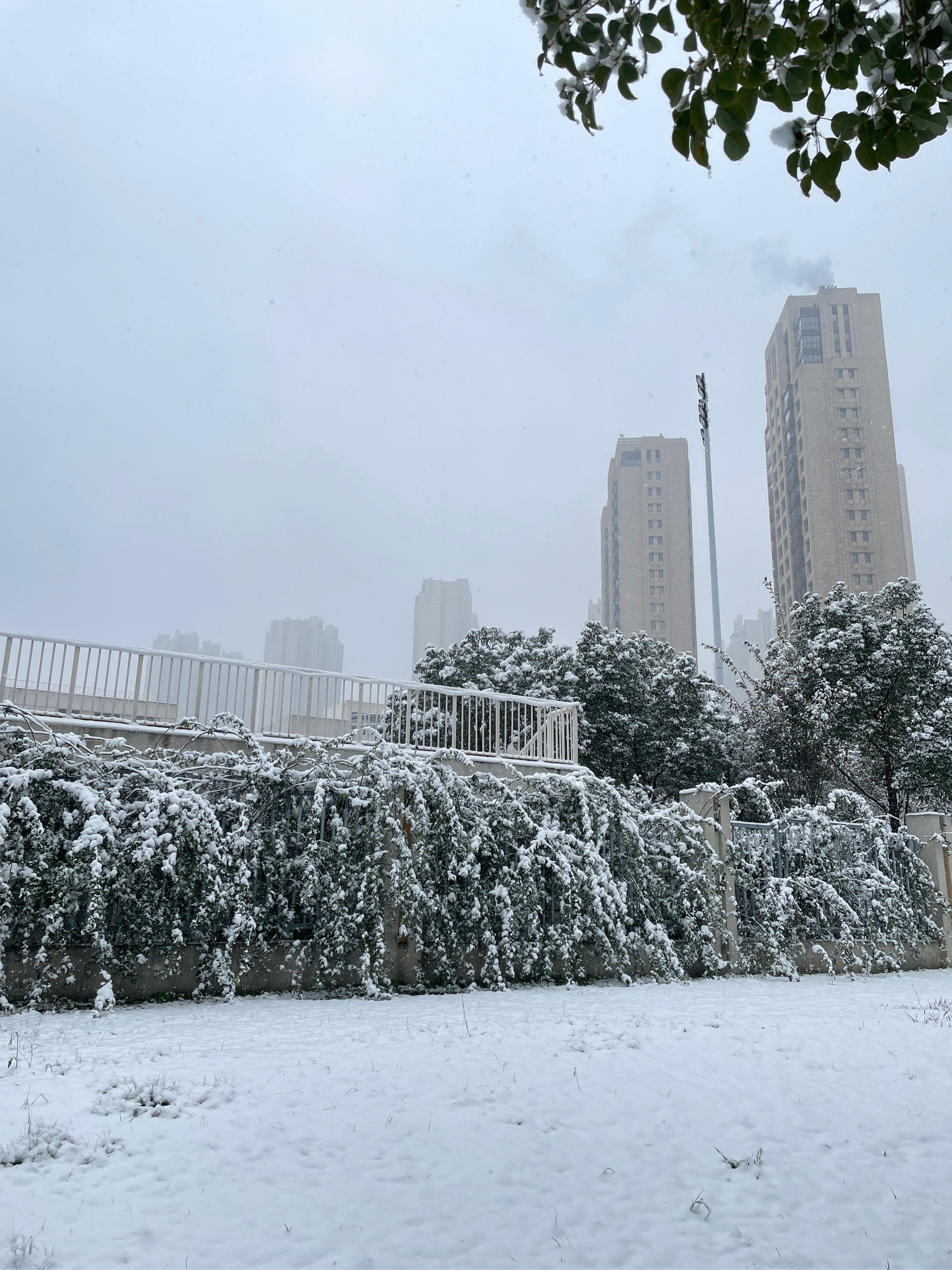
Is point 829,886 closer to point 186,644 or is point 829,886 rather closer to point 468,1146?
point 468,1146

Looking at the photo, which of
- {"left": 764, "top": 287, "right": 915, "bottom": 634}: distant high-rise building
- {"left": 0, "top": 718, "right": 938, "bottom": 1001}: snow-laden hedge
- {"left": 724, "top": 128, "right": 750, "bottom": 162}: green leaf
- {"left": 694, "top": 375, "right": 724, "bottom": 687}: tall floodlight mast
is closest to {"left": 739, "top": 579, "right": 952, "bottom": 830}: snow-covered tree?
{"left": 0, "top": 718, "right": 938, "bottom": 1001}: snow-laden hedge

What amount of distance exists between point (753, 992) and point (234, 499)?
3994cm

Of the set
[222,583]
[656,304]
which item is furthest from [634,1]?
[222,583]

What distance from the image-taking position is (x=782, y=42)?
248cm

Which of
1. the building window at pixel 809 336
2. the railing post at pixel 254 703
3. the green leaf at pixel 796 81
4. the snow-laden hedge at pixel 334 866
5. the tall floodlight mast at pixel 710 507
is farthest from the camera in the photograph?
the building window at pixel 809 336

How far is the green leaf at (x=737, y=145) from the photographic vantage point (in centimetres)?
256

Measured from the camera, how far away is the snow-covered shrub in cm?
927

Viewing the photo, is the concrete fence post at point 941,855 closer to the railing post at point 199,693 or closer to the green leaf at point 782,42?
the railing post at point 199,693

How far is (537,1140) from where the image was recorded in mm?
3604

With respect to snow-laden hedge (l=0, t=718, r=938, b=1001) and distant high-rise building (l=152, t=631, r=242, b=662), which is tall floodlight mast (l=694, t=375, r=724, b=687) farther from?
distant high-rise building (l=152, t=631, r=242, b=662)

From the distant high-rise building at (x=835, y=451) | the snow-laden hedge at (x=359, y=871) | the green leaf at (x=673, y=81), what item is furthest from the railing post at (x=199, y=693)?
the distant high-rise building at (x=835, y=451)

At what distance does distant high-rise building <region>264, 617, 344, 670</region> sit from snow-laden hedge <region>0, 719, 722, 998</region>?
88.5 metres

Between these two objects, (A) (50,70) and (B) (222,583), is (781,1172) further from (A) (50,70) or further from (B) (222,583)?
(B) (222,583)

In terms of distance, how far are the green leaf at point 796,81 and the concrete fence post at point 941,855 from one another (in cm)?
1044
